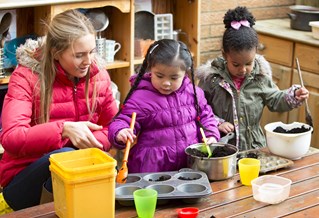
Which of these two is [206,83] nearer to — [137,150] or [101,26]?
[137,150]

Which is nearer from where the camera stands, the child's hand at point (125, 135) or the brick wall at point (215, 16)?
the child's hand at point (125, 135)

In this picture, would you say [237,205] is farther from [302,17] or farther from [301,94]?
[302,17]

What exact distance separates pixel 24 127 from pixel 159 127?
54cm

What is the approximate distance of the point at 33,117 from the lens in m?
2.79

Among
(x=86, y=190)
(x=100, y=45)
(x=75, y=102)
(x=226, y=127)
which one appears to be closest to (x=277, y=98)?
(x=226, y=127)

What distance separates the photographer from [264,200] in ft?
7.43

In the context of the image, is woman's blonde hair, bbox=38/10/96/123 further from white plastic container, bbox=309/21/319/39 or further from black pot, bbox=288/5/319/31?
black pot, bbox=288/5/319/31

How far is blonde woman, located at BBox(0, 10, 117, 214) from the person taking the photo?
105 inches

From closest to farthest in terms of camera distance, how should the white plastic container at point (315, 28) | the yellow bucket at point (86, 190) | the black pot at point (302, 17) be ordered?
the yellow bucket at point (86, 190) < the white plastic container at point (315, 28) < the black pot at point (302, 17)

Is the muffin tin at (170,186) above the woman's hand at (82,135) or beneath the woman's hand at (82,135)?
beneath

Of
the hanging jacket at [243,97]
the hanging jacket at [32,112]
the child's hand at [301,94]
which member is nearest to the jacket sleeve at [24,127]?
the hanging jacket at [32,112]

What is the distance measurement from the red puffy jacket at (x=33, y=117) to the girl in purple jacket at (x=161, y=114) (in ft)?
0.75

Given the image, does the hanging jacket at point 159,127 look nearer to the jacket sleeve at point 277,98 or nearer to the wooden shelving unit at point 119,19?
the jacket sleeve at point 277,98

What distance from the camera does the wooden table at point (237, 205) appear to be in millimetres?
2170
